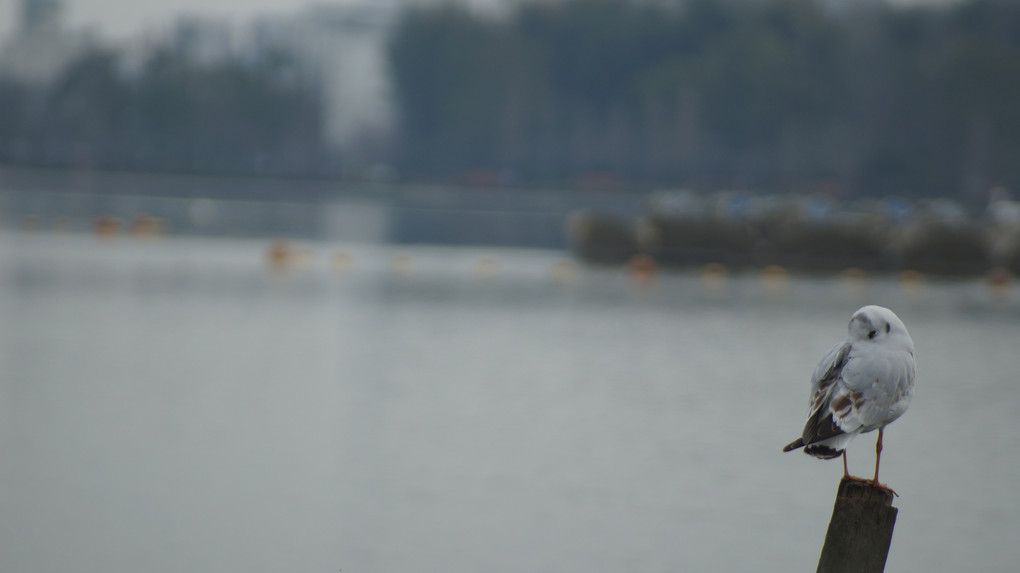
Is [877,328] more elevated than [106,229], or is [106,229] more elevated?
[106,229]

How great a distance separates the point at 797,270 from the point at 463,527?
35.9m

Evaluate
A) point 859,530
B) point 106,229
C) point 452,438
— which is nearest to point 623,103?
point 106,229

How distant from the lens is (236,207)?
96.3m

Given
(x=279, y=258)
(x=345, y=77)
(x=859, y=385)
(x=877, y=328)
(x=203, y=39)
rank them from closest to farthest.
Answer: (x=859, y=385), (x=877, y=328), (x=279, y=258), (x=203, y=39), (x=345, y=77)

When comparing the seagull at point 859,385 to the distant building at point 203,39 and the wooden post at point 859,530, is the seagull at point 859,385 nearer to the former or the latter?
the wooden post at point 859,530

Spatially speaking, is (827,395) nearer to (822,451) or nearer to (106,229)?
(822,451)

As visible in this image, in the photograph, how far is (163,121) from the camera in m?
135

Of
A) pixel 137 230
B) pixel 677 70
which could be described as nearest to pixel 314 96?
pixel 677 70

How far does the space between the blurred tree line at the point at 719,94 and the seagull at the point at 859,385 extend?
123349mm

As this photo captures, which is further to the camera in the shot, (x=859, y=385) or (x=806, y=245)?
(x=806, y=245)

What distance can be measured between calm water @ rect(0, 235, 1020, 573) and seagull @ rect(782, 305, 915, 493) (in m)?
5.62

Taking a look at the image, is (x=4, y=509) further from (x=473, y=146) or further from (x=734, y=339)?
(x=473, y=146)

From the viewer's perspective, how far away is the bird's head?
24.1 ft

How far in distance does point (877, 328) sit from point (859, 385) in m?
0.36
